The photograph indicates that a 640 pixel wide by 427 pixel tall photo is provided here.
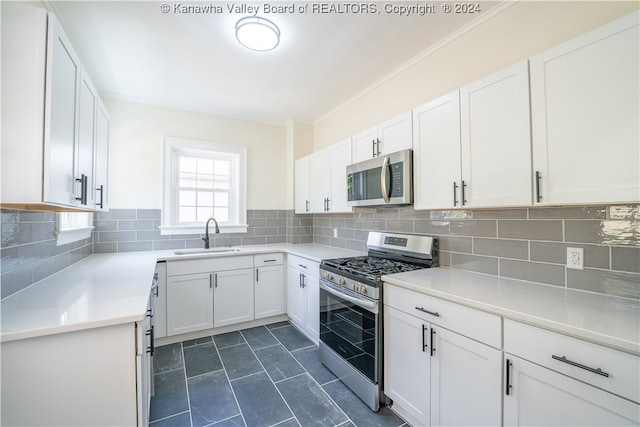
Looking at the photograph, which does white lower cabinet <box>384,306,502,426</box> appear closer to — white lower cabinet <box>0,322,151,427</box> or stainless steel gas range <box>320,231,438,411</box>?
stainless steel gas range <box>320,231,438,411</box>

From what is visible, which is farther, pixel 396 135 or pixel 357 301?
pixel 396 135

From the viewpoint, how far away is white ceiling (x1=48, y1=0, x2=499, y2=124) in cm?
188

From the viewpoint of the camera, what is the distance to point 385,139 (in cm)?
230

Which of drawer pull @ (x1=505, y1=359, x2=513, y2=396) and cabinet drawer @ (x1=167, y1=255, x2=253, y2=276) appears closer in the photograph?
drawer pull @ (x1=505, y1=359, x2=513, y2=396)

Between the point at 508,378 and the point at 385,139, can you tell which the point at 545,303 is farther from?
the point at 385,139

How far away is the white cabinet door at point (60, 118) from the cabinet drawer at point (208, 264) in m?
1.51

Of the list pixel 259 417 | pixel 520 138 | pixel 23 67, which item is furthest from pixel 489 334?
pixel 23 67

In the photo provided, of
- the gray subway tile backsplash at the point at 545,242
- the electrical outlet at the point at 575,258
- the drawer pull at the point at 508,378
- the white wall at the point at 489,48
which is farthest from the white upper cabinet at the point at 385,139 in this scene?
the drawer pull at the point at 508,378

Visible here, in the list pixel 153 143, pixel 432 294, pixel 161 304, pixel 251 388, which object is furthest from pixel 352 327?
pixel 153 143

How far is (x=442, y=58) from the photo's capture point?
2.19 meters

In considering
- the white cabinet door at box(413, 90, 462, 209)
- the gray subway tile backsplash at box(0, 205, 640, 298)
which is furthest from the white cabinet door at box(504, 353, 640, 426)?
the white cabinet door at box(413, 90, 462, 209)

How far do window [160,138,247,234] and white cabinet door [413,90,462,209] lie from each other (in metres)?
2.47

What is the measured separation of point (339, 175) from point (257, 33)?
1.44 meters

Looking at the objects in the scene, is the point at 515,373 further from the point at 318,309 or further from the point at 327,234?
the point at 327,234
